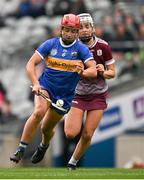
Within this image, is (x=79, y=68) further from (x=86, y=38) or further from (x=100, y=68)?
(x=86, y=38)

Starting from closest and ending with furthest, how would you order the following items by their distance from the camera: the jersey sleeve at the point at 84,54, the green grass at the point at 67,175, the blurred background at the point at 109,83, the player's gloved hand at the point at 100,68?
the green grass at the point at 67,175 → the jersey sleeve at the point at 84,54 → the player's gloved hand at the point at 100,68 → the blurred background at the point at 109,83

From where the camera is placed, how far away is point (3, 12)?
27.0 metres

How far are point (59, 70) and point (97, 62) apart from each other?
81 cm

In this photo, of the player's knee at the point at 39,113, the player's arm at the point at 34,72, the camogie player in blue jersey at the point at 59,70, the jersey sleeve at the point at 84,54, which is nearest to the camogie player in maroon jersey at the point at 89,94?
the camogie player in blue jersey at the point at 59,70

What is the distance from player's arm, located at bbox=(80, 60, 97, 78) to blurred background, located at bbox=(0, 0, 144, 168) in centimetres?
809

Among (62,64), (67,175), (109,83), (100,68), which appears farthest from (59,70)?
(109,83)

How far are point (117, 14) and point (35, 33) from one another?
2265 millimetres

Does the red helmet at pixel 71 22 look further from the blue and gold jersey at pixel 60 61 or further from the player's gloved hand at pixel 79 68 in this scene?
Answer: the player's gloved hand at pixel 79 68

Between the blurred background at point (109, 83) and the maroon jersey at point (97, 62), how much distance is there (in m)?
7.41

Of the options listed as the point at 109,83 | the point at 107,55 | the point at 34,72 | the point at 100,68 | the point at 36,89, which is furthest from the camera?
the point at 109,83

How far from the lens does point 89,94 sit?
15.5 m

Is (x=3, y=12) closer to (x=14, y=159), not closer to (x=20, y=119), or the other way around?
Result: (x=20, y=119)

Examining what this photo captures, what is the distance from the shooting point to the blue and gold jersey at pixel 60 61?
14.9m

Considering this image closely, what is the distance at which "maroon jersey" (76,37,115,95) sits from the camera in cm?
1545
